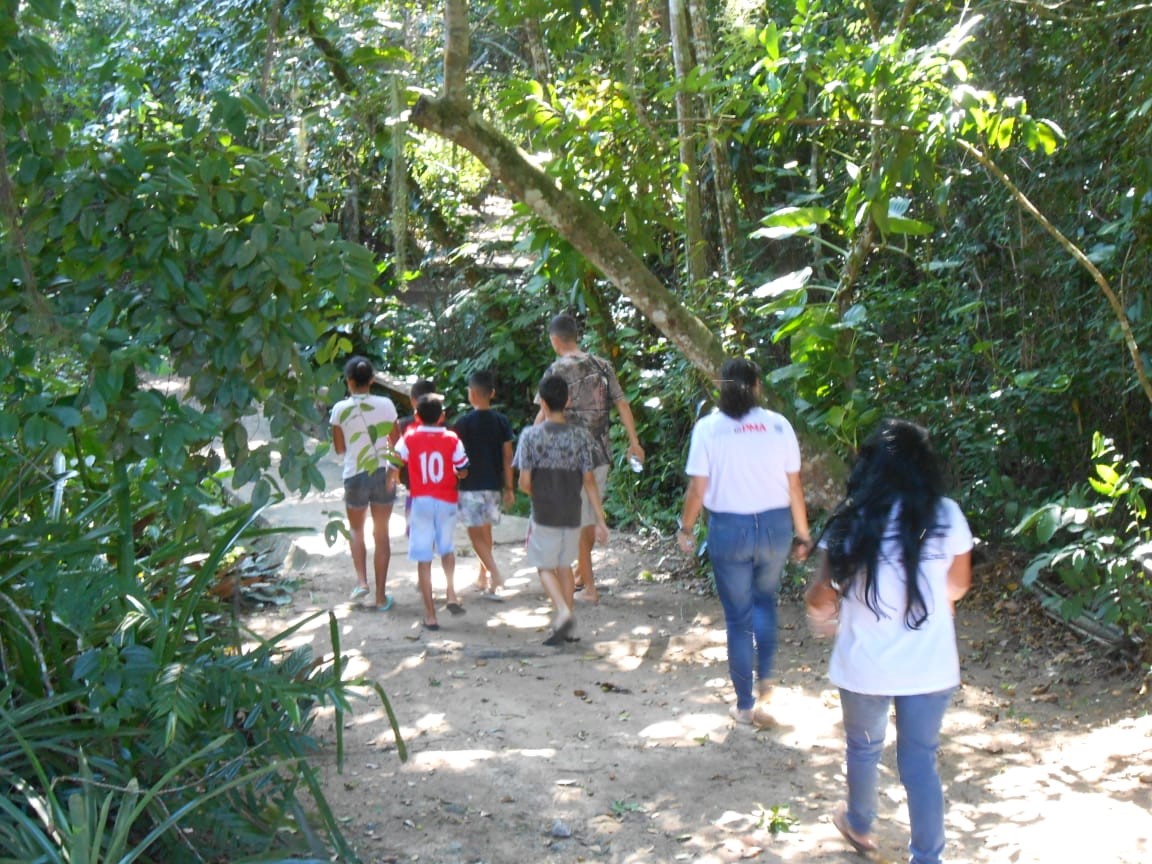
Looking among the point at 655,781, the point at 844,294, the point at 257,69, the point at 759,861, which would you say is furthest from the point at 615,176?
the point at 759,861

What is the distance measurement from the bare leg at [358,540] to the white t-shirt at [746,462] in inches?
116

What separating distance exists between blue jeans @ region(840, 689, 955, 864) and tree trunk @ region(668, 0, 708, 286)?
4.74 metres

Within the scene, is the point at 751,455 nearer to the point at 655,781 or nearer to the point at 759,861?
the point at 655,781

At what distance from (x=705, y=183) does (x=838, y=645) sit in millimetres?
6978

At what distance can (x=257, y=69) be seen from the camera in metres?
7.23

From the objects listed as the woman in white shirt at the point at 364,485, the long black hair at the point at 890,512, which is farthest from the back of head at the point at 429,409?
the long black hair at the point at 890,512

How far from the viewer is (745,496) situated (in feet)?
18.4

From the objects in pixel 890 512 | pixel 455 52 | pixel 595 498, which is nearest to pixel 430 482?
pixel 595 498

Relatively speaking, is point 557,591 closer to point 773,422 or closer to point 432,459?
point 432,459

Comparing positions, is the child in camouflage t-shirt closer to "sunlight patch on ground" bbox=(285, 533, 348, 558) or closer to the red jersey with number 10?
the red jersey with number 10

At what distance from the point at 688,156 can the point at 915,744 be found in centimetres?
564

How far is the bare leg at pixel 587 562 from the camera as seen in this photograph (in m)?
8.01

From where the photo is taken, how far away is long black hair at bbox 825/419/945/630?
390 cm

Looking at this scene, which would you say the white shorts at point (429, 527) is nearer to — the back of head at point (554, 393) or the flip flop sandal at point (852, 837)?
the back of head at point (554, 393)
